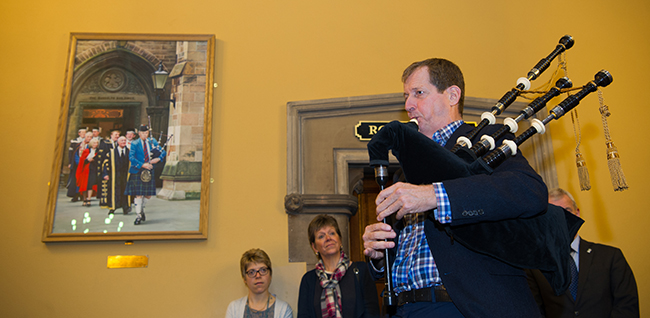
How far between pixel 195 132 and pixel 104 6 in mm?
1453

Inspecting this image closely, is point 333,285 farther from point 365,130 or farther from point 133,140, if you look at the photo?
point 133,140

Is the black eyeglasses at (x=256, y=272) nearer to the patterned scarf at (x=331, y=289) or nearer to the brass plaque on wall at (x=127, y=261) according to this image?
the patterned scarf at (x=331, y=289)

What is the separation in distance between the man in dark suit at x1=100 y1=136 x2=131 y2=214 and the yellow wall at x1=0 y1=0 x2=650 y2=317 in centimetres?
30

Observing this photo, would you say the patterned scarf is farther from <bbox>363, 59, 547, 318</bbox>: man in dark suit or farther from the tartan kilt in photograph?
the tartan kilt in photograph

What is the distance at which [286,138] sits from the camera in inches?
146

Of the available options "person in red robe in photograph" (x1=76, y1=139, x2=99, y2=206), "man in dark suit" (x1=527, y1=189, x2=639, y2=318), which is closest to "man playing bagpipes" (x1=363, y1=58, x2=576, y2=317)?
"man in dark suit" (x1=527, y1=189, x2=639, y2=318)

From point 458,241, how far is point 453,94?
2.15 ft

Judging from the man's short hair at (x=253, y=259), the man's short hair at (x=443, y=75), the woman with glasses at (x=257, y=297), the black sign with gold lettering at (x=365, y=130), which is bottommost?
the woman with glasses at (x=257, y=297)

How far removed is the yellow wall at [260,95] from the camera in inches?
131

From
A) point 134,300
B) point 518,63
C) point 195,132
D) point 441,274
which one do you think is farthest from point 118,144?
point 518,63

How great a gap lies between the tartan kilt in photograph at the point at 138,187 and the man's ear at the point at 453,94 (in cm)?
254

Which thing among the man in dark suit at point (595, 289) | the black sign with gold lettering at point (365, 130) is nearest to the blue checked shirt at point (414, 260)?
the man in dark suit at point (595, 289)

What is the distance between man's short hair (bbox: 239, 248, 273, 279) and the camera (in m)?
3.12

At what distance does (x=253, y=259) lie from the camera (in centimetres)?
313
